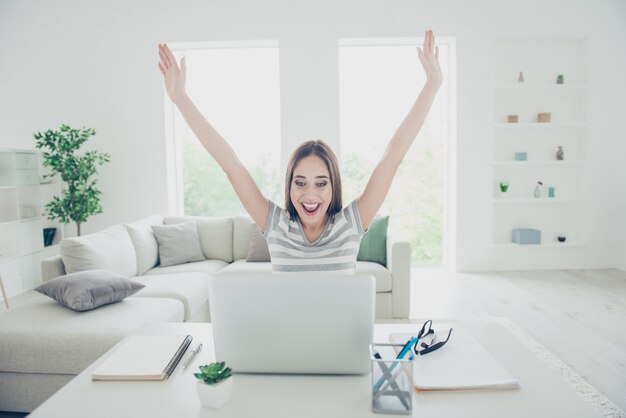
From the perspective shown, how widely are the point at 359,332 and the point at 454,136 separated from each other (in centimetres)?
445

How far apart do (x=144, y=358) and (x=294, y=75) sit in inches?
166

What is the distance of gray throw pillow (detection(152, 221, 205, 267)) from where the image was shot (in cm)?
365

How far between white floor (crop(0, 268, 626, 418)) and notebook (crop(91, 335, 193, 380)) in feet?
7.02

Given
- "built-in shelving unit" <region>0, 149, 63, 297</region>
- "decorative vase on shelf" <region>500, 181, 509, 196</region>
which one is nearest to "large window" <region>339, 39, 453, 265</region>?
"decorative vase on shelf" <region>500, 181, 509, 196</region>

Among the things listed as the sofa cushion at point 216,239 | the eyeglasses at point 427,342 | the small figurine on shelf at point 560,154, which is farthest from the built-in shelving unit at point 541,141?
the eyeglasses at point 427,342

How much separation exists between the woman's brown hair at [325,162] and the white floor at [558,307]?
178 cm

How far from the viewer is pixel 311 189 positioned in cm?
142

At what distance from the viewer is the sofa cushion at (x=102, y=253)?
277 cm

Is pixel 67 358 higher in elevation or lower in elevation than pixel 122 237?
lower

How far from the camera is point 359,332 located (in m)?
0.92

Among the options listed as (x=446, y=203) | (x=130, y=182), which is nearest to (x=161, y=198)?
(x=130, y=182)

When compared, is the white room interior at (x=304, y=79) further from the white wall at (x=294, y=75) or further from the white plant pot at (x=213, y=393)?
the white plant pot at (x=213, y=393)

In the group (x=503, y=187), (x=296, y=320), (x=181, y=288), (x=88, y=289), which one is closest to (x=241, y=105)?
(x=181, y=288)

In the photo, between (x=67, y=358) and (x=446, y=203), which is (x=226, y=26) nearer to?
(x=446, y=203)
